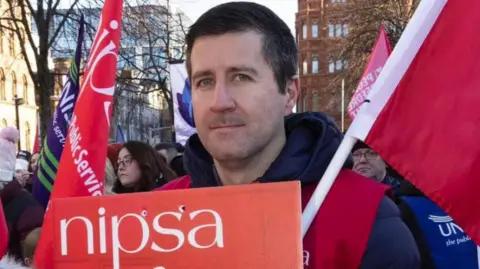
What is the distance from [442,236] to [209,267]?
2104 mm

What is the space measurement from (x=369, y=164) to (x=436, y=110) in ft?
9.74

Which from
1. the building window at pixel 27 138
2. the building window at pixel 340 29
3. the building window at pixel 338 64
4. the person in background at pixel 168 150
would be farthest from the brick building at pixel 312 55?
the person in background at pixel 168 150

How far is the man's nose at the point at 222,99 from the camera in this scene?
168 centimetres

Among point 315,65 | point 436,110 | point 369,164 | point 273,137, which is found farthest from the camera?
point 315,65

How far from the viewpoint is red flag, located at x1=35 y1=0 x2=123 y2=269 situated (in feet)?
11.8

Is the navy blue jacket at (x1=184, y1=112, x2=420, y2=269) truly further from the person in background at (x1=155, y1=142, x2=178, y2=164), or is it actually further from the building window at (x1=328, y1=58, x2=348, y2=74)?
the building window at (x1=328, y1=58, x2=348, y2=74)

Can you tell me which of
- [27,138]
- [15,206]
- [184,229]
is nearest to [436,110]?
[184,229]

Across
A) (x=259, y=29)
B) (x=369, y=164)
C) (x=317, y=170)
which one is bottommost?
(x=369, y=164)

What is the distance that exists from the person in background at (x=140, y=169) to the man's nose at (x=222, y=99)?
3.74 meters

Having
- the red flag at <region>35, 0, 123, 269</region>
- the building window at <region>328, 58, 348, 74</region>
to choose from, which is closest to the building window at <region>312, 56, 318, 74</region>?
the building window at <region>328, 58, 348, 74</region>

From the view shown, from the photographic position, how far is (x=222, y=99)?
169 centimetres

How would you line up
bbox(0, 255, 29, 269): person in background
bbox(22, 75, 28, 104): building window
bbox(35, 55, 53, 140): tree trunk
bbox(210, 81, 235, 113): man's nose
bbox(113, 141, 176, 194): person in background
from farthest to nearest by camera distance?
bbox(22, 75, 28, 104): building window
bbox(35, 55, 53, 140): tree trunk
bbox(113, 141, 176, 194): person in background
bbox(0, 255, 29, 269): person in background
bbox(210, 81, 235, 113): man's nose

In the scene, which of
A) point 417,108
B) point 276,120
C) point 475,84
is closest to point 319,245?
point 276,120

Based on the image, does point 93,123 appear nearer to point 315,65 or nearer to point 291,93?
point 291,93
